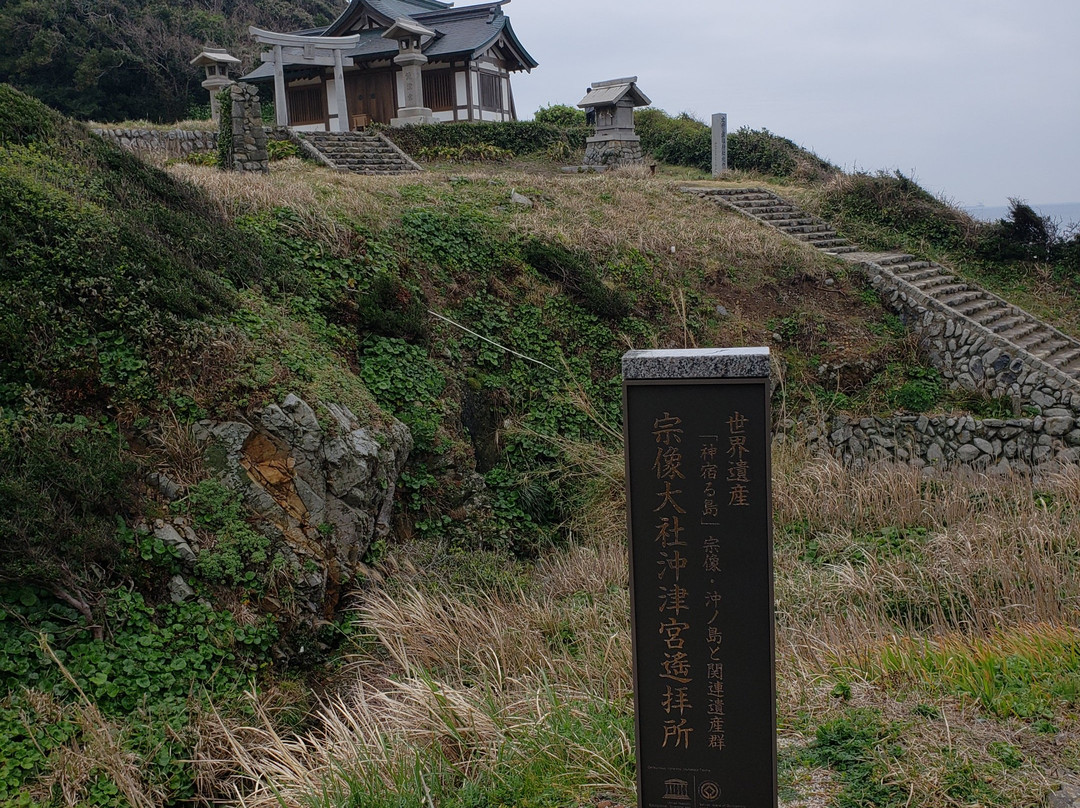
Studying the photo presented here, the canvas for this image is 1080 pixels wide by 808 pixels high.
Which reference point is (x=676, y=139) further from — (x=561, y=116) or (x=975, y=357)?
(x=975, y=357)

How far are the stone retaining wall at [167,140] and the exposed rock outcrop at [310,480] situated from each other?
1258 cm

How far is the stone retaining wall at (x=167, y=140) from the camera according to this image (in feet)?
58.0

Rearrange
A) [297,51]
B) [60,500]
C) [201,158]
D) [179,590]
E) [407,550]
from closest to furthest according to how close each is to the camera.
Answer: [60,500] < [179,590] < [407,550] < [201,158] < [297,51]

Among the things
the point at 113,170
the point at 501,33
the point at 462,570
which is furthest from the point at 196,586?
the point at 501,33

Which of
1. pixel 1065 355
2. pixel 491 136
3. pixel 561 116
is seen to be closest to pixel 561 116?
pixel 561 116

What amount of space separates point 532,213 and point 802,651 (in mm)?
10161

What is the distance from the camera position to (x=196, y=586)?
6066 millimetres

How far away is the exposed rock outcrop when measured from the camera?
6.77 m

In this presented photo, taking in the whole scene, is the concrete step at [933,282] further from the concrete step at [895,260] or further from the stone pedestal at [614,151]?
the stone pedestal at [614,151]

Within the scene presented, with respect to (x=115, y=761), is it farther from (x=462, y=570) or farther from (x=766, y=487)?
(x=766, y=487)

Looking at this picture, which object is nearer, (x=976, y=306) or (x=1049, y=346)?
(x=1049, y=346)

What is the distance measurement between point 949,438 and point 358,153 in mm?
14338

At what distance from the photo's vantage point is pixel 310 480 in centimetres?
716

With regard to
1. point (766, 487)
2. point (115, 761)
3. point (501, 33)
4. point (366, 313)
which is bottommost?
point (115, 761)
